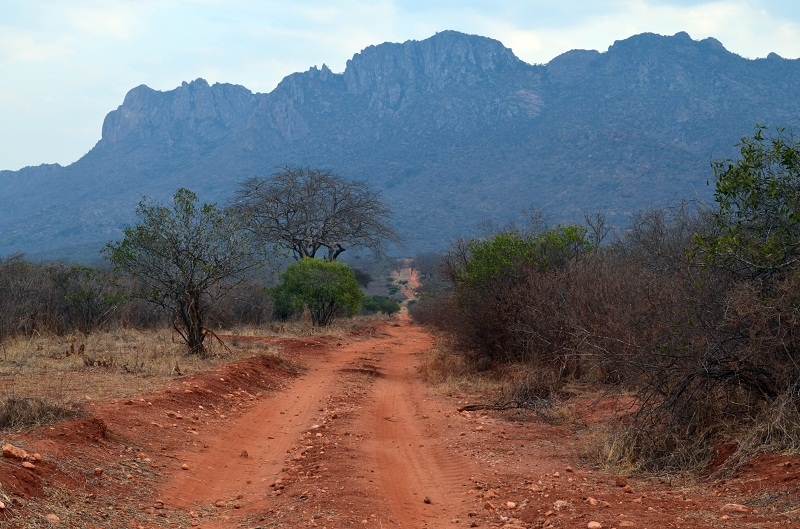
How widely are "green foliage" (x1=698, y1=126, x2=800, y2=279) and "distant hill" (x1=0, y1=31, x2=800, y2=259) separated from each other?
216 feet

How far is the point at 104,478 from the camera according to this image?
7855 millimetres

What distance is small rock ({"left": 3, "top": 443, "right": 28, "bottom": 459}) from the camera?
7.06 meters

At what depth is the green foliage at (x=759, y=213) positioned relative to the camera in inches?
345

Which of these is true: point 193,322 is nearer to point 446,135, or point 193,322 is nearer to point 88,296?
point 88,296

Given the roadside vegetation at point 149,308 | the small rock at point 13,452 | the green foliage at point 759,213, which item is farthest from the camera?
the roadside vegetation at point 149,308

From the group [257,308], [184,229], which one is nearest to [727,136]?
[257,308]

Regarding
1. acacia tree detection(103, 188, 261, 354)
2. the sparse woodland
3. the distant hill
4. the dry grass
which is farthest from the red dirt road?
the distant hill

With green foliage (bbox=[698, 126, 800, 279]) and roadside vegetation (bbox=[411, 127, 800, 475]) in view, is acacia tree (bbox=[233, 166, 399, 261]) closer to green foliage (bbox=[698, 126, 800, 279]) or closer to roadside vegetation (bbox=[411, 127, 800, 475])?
roadside vegetation (bbox=[411, 127, 800, 475])

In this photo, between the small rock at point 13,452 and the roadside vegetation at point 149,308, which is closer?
the small rock at point 13,452

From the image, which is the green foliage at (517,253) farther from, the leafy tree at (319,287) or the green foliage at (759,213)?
the leafy tree at (319,287)

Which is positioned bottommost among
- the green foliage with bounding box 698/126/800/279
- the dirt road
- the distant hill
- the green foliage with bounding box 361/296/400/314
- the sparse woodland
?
the green foliage with bounding box 361/296/400/314

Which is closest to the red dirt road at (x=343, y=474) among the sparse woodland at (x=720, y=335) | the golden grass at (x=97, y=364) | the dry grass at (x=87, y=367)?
the dry grass at (x=87, y=367)

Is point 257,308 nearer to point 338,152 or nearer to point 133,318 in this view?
point 133,318

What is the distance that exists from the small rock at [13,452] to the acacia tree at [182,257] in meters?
11.4
